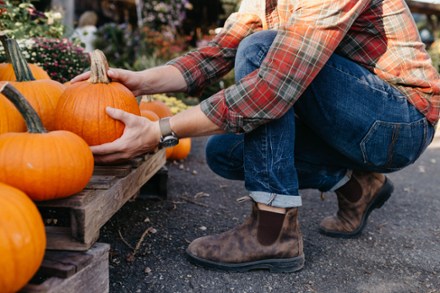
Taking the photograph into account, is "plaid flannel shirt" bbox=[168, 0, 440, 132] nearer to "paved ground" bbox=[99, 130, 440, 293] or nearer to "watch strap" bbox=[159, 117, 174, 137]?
"watch strap" bbox=[159, 117, 174, 137]

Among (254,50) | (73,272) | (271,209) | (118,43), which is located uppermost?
(254,50)

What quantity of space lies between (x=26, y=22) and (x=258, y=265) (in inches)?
118

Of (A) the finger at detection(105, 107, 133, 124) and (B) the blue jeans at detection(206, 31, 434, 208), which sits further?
(B) the blue jeans at detection(206, 31, 434, 208)

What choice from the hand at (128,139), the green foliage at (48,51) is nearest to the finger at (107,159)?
the hand at (128,139)

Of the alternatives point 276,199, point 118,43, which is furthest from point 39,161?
point 118,43

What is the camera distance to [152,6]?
8766 millimetres

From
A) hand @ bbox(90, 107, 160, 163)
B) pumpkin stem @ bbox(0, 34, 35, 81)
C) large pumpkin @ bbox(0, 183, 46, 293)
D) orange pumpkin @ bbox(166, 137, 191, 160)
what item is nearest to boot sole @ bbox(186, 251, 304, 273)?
hand @ bbox(90, 107, 160, 163)

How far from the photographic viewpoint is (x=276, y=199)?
180cm

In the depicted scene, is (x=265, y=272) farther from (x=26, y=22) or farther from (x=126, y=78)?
(x=26, y=22)

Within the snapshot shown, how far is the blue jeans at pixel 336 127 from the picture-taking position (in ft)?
5.88

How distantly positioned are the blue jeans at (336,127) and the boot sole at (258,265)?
25 cm

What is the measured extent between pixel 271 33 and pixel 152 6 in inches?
289

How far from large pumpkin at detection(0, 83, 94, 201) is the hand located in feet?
0.59

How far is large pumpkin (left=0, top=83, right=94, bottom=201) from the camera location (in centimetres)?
137
